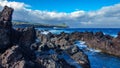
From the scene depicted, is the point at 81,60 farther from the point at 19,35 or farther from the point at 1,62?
the point at 1,62

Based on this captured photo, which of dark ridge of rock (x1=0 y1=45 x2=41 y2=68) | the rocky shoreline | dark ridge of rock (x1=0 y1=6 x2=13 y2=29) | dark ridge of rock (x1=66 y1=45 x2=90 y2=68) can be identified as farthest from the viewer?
dark ridge of rock (x1=66 y1=45 x2=90 y2=68)

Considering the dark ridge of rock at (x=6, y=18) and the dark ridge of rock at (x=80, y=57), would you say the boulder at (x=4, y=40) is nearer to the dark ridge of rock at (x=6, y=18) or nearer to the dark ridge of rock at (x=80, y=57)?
the dark ridge of rock at (x=6, y=18)

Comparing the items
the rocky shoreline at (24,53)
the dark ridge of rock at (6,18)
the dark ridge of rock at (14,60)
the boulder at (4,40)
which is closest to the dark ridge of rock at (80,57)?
the rocky shoreline at (24,53)

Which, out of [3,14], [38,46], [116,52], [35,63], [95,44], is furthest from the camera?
[95,44]

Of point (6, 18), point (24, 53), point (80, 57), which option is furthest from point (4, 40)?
point (80, 57)

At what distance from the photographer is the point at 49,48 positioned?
35.2 meters

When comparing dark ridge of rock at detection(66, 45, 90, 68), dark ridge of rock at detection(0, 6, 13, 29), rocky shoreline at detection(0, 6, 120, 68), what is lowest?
dark ridge of rock at detection(66, 45, 90, 68)

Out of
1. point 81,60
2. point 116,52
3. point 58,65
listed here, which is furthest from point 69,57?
point 116,52

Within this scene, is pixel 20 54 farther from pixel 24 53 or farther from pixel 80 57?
pixel 80 57

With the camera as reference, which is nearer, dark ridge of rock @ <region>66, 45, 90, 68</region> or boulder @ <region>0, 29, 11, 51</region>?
boulder @ <region>0, 29, 11, 51</region>

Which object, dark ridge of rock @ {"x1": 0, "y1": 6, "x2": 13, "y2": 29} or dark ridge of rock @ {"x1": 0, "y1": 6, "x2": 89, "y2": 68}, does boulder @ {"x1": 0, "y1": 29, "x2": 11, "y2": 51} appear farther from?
dark ridge of rock @ {"x1": 0, "y1": 6, "x2": 13, "y2": 29}

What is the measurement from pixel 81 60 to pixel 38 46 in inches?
291

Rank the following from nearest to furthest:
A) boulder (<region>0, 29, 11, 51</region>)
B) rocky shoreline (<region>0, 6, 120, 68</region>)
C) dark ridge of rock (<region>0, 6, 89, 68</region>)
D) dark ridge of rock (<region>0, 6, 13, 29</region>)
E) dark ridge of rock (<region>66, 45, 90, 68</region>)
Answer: dark ridge of rock (<region>0, 6, 89, 68</region>), rocky shoreline (<region>0, 6, 120, 68</region>), boulder (<region>0, 29, 11, 51</region>), dark ridge of rock (<region>0, 6, 13, 29</region>), dark ridge of rock (<region>66, 45, 90, 68</region>)

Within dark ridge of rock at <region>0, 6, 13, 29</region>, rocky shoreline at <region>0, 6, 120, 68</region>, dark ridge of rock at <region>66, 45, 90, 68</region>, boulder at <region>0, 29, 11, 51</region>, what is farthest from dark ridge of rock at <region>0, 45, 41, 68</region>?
dark ridge of rock at <region>66, 45, 90, 68</region>
